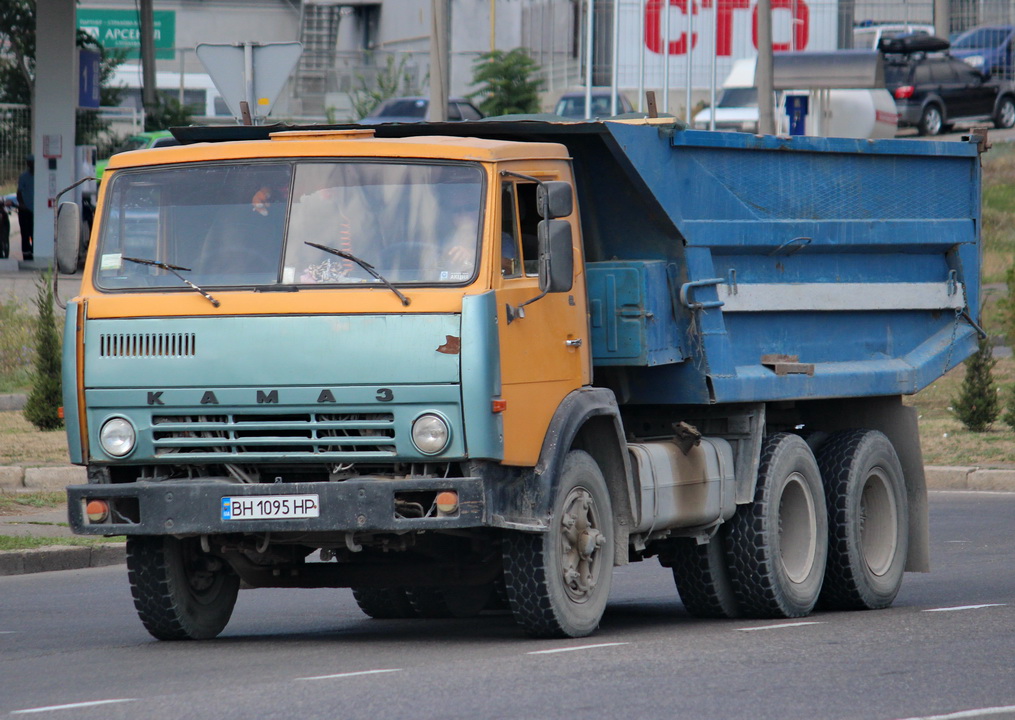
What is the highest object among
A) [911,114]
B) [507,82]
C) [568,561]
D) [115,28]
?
[115,28]

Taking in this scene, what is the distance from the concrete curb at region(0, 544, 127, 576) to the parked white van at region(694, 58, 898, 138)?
918 inches

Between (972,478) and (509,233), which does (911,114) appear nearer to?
(972,478)

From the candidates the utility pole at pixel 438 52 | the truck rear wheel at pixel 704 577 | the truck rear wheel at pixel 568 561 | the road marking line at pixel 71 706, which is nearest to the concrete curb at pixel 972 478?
the utility pole at pixel 438 52

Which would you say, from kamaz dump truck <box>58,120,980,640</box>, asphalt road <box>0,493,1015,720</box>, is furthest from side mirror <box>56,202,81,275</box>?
asphalt road <box>0,493,1015,720</box>

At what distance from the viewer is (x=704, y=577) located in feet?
31.8

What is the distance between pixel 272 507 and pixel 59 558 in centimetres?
511

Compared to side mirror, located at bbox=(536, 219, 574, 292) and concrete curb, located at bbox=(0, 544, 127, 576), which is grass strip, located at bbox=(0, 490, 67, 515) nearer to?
concrete curb, located at bbox=(0, 544, 127, 576)

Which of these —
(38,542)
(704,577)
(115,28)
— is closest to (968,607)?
(704,577)

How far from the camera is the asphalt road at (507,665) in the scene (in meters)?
6.41

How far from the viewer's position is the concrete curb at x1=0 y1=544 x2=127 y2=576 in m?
11.8

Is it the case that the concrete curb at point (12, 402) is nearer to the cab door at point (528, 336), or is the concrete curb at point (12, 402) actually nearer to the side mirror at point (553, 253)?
the cab door at point (528, 336)

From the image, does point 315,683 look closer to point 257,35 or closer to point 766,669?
point 766,669

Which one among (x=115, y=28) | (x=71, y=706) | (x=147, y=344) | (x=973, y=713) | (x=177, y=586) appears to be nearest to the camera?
(x=973, y=713)

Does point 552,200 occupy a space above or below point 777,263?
above
